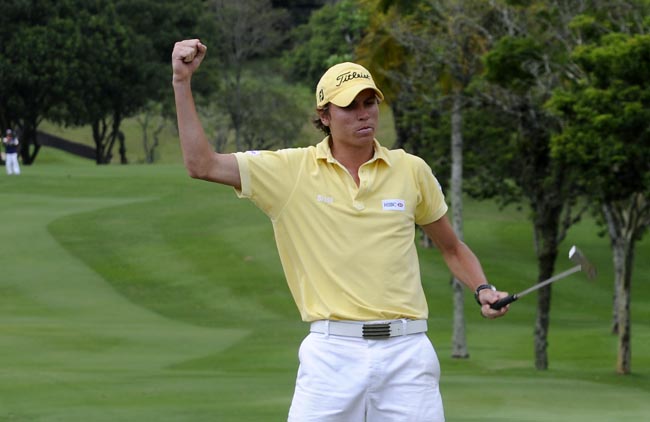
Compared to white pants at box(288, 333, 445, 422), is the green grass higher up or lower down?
lower down

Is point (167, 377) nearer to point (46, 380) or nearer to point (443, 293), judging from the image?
point (46, 380)

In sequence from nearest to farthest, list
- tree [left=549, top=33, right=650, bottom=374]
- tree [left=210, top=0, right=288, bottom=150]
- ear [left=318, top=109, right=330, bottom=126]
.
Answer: ear [left=318, top=109, right=330, bottom=126] < tree [left=549, top=33, right=650, bottom=374] < tree [left=210, top=0, right=288, bottom=150]

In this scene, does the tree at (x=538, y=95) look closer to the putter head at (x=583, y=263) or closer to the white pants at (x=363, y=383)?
the putter head at (x=583, y=263)

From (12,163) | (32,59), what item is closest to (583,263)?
(12,163)

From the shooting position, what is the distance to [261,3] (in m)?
95.6

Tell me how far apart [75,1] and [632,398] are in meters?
66.7

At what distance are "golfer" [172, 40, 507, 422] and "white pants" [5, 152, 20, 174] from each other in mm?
52736

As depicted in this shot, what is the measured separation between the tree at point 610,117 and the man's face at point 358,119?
16.8m

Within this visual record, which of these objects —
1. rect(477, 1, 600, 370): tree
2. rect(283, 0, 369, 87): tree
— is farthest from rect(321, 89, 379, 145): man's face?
rect(283, 0, 369, 87): tree

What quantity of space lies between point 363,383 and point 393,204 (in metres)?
0.76

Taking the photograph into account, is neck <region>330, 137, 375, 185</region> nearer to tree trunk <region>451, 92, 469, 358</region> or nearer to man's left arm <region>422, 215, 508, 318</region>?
man's left arm <region>422, 215, 508, 318</region>

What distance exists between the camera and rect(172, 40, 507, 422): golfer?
19.6 feet

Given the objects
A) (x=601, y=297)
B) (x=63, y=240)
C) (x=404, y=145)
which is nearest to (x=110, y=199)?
(x=63, y=240)

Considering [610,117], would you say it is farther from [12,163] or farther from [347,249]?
[12,163]
